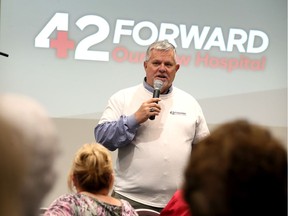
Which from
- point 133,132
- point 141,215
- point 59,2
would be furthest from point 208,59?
point 141,215

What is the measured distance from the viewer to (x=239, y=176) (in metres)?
0.87

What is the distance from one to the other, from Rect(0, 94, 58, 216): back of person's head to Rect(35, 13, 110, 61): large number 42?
325cm

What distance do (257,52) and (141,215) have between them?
2487 millimetres

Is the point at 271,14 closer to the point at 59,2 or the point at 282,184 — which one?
the point at 59,2

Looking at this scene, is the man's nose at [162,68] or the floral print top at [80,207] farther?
the man's nose at [162,68]

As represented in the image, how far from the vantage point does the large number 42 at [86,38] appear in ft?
14.0

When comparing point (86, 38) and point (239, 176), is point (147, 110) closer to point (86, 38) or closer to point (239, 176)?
point (86, 38)

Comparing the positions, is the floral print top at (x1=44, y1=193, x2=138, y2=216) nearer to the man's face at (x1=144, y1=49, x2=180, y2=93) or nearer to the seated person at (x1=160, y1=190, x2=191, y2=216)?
the seated person at (x1=160, y1=190, x2=191, y2=216)

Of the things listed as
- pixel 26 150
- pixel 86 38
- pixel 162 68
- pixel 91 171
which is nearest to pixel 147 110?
pixel 162 68

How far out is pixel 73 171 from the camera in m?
2.36

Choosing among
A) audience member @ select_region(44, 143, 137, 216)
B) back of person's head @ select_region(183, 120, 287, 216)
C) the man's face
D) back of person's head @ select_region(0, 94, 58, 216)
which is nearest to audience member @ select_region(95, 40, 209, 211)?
the man's face

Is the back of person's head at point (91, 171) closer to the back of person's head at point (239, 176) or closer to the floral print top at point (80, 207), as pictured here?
the floral print top at point (80, 207)

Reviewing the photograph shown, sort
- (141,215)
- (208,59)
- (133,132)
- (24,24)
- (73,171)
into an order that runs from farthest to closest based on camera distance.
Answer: (208,59)
(24,24)
(133,132)
(141,215)
(73,171)

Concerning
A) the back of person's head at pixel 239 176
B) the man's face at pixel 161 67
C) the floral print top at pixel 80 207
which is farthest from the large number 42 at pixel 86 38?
the back of person's head at pixel 239 176
